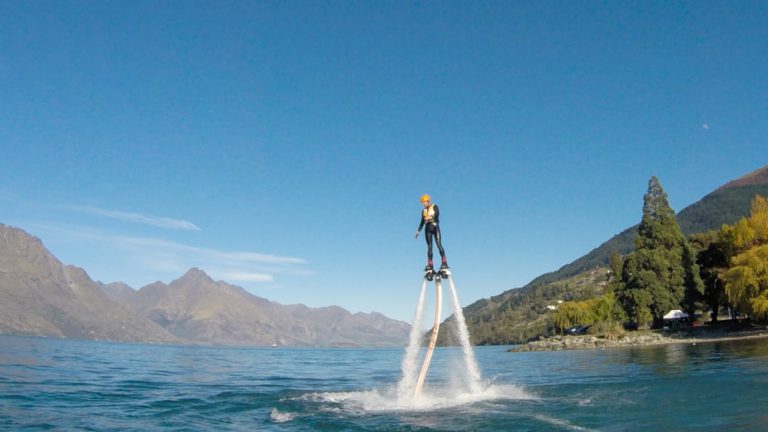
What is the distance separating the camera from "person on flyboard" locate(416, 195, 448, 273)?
867 inches

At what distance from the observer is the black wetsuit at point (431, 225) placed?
22.0 m

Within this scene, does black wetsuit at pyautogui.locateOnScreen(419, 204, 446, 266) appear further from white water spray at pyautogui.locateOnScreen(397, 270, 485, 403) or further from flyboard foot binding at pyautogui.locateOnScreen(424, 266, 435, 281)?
white water spray at pyautogui.locateOnScreen(397, 270, 485, 403)

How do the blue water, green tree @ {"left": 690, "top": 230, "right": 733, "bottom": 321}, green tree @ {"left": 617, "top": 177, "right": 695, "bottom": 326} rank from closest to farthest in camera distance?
the blue water < green tree @ {"left": 690, "top": 230, "right": 733, "bottom": 321} < green tree @ {"left": 617, "top": 177, "right": 695, "bottom": 326}

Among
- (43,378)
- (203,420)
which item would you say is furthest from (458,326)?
(43,378)

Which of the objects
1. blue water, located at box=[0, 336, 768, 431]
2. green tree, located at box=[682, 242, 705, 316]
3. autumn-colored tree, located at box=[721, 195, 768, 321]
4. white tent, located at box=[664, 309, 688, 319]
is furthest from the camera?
white tent, located at box=[664, 309, 688, 319]

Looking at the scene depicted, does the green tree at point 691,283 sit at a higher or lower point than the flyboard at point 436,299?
higher

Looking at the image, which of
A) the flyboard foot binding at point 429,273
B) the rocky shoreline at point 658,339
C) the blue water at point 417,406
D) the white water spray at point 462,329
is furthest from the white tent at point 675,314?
the flyboard foot binding at point 429,273

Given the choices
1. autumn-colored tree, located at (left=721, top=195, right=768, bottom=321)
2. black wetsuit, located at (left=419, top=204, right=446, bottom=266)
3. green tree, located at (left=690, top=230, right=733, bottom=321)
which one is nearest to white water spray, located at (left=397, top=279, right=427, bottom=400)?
black wetsuit, located at (left=419, top=204, right=446, bottom=266)

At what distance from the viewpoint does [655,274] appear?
357 ft

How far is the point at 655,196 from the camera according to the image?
12344 centimetres

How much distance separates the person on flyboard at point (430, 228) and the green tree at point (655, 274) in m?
97.3

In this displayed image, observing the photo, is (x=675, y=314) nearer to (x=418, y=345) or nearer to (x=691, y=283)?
(x=691, y=283)

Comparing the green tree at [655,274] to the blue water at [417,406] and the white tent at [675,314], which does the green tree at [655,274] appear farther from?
the blue water at [417,406]

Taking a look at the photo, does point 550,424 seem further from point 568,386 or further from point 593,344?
point 593,344
